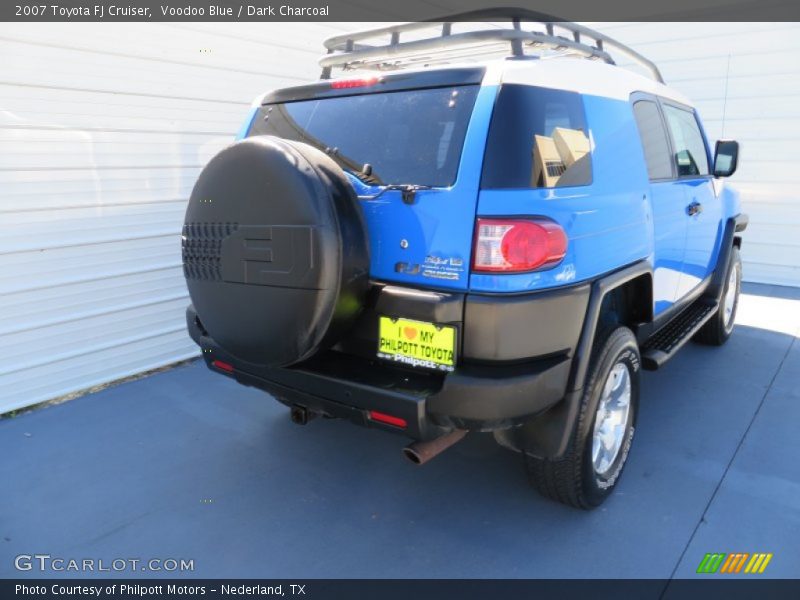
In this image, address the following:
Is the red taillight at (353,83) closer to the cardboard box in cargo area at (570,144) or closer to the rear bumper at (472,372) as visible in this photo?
the cardboard box in cargo area at (570,144)

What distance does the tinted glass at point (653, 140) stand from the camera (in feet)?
10.1

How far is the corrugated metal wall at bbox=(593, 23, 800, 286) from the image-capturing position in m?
7.17

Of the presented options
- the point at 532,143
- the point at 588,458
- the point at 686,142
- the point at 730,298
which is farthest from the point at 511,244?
the point at 730,298

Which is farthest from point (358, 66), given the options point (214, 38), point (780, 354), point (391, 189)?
point (780, 354)

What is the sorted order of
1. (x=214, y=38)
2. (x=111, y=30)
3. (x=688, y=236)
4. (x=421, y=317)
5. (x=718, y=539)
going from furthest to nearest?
1. (x=214, y=38)
2. (x=111, y=30)
3. (x=688, y=236)
4. (x=718, y=539)
5. (x=421, y=317)

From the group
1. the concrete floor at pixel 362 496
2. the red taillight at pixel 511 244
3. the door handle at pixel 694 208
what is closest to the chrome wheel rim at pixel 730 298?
the concrete floor at pixel 362 496

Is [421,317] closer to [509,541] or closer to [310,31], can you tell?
[509,541]

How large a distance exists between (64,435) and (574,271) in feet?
10.3

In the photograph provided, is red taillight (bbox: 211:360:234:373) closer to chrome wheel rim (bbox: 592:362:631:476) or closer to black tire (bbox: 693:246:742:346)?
chrome wheel rim (bbox: 592:362:631:476)

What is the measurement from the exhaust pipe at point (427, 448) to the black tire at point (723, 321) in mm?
3260

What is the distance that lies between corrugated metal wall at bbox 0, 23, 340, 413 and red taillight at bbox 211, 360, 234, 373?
1891mm

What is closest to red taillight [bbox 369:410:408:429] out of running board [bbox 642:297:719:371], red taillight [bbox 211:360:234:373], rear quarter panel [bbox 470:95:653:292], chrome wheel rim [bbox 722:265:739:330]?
rear quarter panel [bbox 470:95:653:292]

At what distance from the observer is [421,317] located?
7.14ft

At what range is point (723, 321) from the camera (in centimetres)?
489
